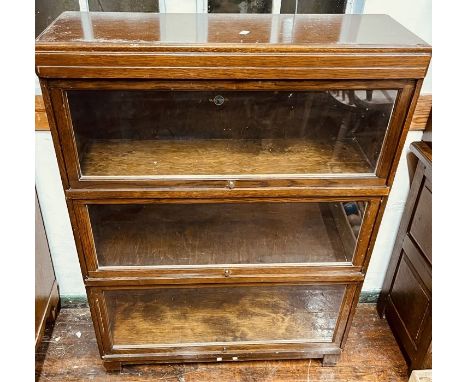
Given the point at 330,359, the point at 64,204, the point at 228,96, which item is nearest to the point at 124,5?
the point at 228,96

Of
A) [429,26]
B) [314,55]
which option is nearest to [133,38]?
[314,55]

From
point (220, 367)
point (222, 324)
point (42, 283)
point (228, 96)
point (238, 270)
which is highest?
point (228, 96)

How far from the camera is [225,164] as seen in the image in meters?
1.20

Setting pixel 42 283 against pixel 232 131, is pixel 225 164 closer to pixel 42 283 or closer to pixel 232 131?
pixel 232 131

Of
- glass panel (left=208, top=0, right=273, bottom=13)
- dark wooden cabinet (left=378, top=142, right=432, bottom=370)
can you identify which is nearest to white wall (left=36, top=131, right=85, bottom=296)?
glass panel (left=208, top=0, right=273, bottom=13)

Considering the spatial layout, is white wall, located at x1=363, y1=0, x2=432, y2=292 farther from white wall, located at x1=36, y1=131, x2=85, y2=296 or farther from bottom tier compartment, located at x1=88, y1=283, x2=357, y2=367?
white wall, located at x1=36, y1=131, x2=85, y2=296

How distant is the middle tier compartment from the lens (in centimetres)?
135

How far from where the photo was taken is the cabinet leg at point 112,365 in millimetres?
1576

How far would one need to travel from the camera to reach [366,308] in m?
1.90

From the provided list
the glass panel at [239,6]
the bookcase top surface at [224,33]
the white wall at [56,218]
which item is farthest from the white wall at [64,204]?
the glass panel at [239,6]

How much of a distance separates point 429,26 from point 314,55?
1.92ft

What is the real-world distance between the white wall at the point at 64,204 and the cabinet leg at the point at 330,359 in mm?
371

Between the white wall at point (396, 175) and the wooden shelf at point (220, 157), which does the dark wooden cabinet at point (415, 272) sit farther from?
the wooden shelf at point (220, 157)

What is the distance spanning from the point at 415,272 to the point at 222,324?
684 mm
